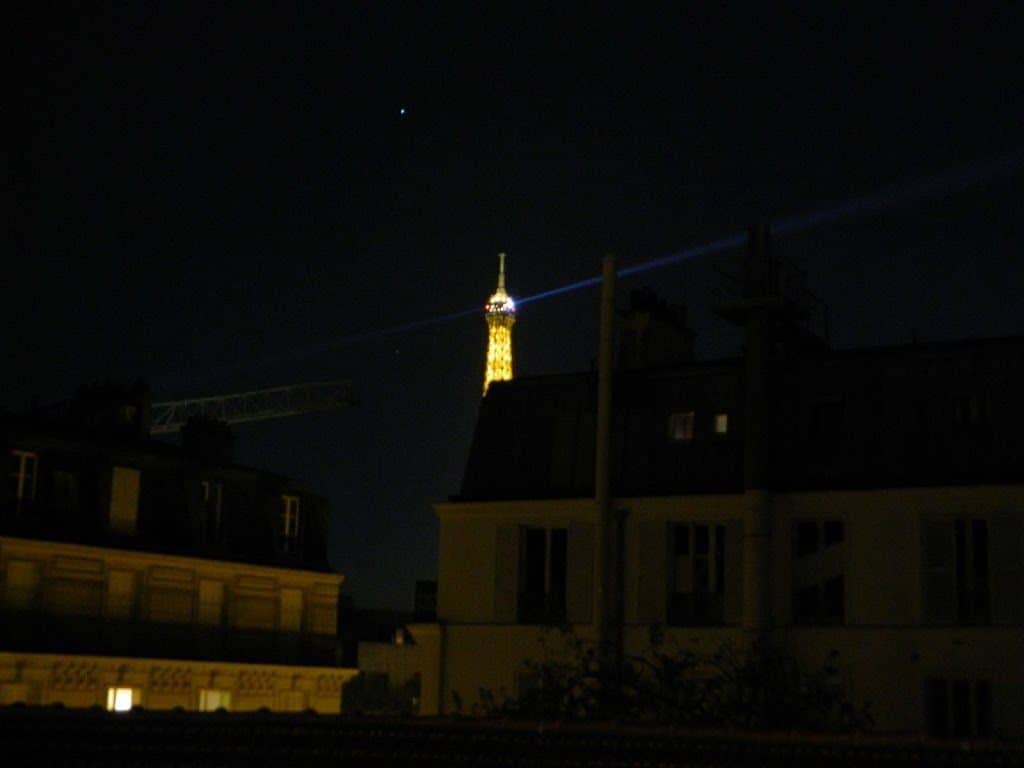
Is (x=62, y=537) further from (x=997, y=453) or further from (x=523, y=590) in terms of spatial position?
(x=997, y=453)

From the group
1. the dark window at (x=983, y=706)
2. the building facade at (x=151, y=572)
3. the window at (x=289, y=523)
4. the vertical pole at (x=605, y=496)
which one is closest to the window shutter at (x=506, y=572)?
the vertical pole at (x=605, y=496)

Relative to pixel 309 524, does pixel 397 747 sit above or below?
below

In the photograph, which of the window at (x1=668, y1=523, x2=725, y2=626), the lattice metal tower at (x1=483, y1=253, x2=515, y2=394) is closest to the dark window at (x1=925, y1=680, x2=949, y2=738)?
the window at (x1=668, y1=523, x2=725, y2=626)

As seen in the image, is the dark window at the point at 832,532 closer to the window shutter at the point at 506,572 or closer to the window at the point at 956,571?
the window at the point at 956,571

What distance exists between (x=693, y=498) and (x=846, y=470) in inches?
139

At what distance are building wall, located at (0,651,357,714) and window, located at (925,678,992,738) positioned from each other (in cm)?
2078

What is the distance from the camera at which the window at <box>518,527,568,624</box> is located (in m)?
39.1

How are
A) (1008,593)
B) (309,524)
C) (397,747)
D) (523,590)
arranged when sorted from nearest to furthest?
(397,747) < (1008,593) < (523,590) < (309,524)

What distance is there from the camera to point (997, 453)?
116ft

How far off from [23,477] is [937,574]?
30.2m

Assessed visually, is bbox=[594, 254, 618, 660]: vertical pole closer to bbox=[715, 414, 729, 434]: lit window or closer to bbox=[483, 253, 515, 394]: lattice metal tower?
bbox=[715, 414, 729, 434]: lit window

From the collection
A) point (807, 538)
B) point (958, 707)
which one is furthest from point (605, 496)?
point (958, 707)

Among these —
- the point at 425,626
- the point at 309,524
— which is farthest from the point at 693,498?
the point at 309,524

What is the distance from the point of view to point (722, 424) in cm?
3912
